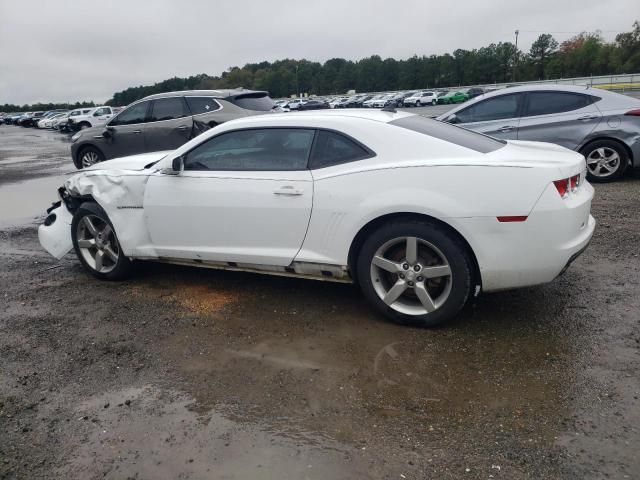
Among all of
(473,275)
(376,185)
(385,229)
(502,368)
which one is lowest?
(502,368)

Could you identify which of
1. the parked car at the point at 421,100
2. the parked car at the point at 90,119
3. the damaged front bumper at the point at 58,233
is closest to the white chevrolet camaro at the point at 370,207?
the damaged front bumper at the point at 58,233

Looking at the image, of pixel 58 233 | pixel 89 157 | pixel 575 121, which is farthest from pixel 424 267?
pixel 89 157

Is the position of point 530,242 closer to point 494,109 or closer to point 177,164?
point 177,164

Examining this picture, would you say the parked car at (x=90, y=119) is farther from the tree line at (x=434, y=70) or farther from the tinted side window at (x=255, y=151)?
the tree line at (x=434, y=70)

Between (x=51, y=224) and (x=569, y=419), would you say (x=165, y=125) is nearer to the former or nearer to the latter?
(x=51, y=224)

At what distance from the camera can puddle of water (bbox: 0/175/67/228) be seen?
8.23 m

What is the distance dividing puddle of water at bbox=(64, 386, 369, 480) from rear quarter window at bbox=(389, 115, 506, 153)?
227 cm

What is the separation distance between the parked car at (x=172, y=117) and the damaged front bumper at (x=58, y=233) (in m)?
5.05

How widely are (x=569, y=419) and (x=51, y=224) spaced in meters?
4.89

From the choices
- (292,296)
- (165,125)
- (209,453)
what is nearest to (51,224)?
(292,296)

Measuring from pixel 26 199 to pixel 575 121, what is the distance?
31.0ft

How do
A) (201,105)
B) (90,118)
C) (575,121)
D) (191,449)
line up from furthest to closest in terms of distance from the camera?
(90,118) < (201,105) < (575,121) < (191,449)

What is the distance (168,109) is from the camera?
10.7m

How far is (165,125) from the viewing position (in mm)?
10625
